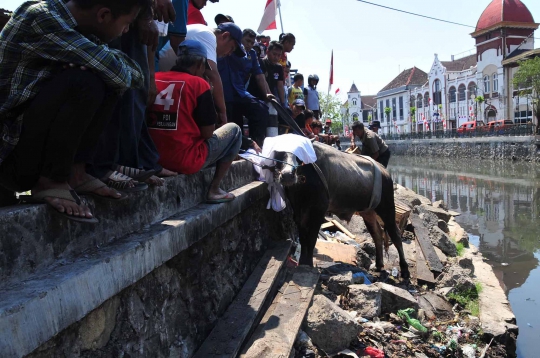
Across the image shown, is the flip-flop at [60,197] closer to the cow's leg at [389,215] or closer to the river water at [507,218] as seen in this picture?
the cow's leg at [389,215]

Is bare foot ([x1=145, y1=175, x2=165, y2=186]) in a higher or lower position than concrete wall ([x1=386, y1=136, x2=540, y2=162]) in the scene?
higher

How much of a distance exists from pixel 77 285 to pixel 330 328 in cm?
241

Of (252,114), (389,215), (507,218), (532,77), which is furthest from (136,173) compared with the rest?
(532,77)

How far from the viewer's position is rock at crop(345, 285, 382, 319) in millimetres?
4566

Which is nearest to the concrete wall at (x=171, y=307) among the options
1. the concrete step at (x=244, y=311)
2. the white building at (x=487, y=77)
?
the concrete step at (x=244, y=311)

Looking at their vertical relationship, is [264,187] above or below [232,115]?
below

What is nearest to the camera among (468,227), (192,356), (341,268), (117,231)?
(117,231)

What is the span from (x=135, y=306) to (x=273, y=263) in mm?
2089

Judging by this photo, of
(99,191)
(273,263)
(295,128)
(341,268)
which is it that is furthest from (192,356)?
(295,128)

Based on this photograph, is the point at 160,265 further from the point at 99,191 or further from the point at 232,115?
the point at 232,115

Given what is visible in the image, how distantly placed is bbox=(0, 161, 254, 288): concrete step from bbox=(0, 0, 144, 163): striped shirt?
41cm

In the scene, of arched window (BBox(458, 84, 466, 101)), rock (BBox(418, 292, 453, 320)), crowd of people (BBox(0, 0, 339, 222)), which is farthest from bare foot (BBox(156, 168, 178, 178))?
arched window (BBox(458, 84, 466, 101))

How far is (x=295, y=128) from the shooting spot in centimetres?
664

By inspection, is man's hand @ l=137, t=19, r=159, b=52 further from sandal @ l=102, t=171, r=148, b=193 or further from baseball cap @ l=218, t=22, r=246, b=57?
baseball cap @ l=218, t=22, r=246, b=57
